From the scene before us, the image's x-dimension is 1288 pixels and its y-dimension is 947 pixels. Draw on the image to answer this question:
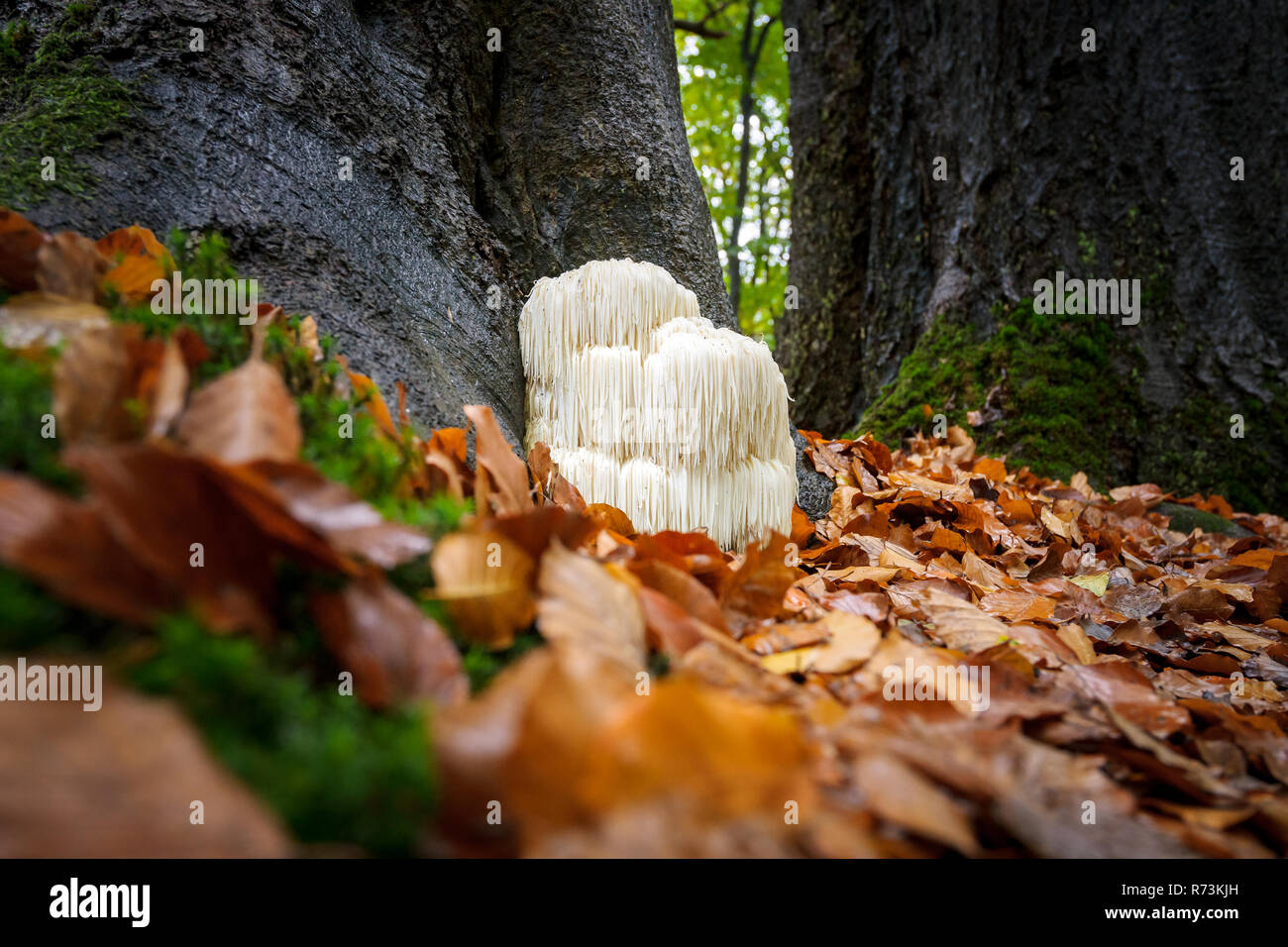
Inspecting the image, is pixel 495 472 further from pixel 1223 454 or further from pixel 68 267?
pixel 1223 454

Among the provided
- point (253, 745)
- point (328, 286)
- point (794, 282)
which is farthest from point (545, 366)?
point (794, 282)

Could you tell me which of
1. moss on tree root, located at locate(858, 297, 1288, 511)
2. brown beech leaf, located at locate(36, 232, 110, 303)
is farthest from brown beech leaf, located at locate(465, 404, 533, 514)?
moss on tree root, located at locate(858, 297, 1288, 511)

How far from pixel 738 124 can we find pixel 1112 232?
11585 mm

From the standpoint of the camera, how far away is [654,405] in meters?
2.33

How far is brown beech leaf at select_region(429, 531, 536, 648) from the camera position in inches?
45.4

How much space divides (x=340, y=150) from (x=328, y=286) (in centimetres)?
56

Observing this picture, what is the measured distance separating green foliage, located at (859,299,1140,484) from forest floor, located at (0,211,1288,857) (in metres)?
2.68

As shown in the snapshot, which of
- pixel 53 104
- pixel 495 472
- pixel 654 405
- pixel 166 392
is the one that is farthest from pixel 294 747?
pixel 53 104

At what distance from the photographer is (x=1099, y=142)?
4.63m

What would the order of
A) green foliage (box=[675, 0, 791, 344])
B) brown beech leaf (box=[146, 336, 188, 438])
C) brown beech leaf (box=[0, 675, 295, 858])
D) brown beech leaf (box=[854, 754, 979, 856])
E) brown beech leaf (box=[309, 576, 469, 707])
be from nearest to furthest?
1. brown beech leaf (box=[0, 675, 295, 858])
2. brown beech leaf (box=[854, 754, 979, 856])
3. brown beech leaf (box=[309, 576, 469, 707])
4. brown beech leaf (box=[146, 336, 188, 438])
5. green foliage (box=[675, 0, 791, 344])

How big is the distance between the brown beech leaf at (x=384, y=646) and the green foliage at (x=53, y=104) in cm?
144

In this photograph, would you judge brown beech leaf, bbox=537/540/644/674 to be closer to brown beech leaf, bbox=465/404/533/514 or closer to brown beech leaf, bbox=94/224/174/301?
brown beech leaf, bbox=465/404/533/514
